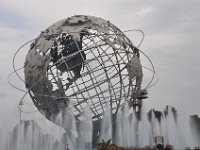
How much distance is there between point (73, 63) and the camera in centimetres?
1839

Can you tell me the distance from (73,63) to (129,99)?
2892mm

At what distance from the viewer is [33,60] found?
17812 mm

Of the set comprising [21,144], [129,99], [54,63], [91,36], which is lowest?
[21,144]

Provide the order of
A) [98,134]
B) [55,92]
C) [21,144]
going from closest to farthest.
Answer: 1. [55,92]
2. [98,134]
3. [21,144]

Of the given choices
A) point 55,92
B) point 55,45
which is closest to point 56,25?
point 55,45

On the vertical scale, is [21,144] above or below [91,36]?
below

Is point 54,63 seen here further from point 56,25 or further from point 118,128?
point 118,128

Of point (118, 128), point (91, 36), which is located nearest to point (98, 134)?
point (118, 128)

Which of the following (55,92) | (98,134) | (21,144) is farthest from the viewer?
Result: (21,144)

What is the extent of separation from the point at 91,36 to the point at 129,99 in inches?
126

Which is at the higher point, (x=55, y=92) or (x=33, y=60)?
(x=33, y=60)

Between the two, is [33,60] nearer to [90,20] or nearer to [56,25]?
[56,25]

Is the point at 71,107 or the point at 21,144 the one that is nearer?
the point at 71,107

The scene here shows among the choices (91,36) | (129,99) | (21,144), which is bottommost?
(21,144)
